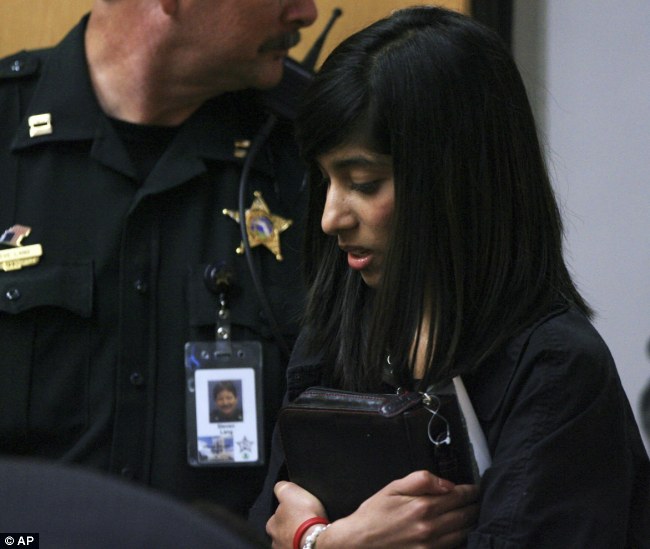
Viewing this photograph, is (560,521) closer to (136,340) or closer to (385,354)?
(385,354)

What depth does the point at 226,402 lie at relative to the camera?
2.34 metres

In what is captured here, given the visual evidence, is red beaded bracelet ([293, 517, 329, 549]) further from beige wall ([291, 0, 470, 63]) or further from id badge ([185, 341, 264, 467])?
beige wall ([291, 0, 470, 63])

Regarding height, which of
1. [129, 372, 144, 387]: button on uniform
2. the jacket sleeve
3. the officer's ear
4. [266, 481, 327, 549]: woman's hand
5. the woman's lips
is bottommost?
[129, 372, 144, 387]: button on uniform

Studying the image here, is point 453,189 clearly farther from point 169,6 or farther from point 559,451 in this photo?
point 169,6

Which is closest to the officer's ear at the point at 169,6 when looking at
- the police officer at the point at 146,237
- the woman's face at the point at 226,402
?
the police officer at the point at 146,237

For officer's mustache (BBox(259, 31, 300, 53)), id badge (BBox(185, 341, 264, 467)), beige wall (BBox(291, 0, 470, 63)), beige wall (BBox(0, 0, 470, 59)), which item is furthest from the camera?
beige wall (BBox(0, 0, 470, 59))

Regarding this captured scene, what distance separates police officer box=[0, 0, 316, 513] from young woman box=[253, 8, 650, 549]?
0.66m

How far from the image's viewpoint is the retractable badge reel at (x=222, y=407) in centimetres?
233

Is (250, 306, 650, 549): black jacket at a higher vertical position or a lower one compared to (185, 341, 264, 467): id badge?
higher

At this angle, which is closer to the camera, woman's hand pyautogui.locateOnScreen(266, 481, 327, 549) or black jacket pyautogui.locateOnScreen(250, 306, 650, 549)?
black jacket pyautogui.locateOnScreen(250, 306, 650, 549)

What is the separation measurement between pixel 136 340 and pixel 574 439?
3.64 feet

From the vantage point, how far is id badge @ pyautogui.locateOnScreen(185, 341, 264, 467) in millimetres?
2326

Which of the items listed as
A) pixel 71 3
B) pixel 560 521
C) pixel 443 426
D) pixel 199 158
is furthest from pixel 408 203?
pixel 71 3

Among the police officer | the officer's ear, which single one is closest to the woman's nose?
the police officer
